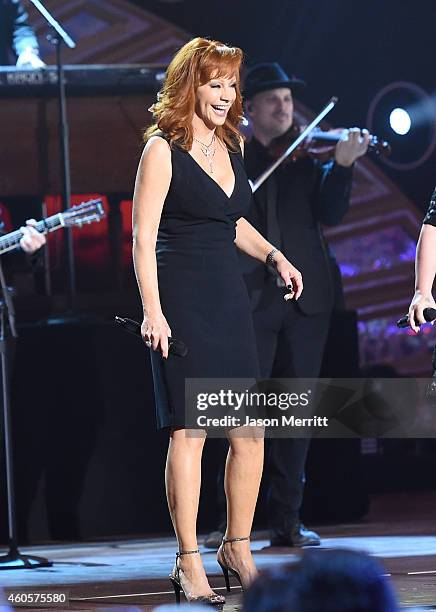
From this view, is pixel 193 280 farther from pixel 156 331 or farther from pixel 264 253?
pixel 264 253

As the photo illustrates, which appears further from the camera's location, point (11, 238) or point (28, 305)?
point (28, 305)

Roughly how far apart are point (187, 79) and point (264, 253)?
54 centimetres

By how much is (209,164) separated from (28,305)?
2.53 m

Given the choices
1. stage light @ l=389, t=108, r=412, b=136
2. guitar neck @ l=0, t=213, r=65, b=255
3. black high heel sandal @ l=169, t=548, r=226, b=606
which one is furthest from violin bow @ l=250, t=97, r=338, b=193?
black high heel sandal @ l=169, t=548, r=226, b=606

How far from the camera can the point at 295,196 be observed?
4.58 metres

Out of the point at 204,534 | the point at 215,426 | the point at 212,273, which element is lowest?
the point at 204,534

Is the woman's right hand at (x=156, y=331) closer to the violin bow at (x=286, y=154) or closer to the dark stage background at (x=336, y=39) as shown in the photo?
the violin bow at (x=286, y=154)

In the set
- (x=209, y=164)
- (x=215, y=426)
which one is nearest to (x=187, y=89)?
(x=209, y=164)

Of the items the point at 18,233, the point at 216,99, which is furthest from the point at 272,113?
the point at 216,99

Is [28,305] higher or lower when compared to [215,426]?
higher

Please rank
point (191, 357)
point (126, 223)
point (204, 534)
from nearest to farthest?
point (191, 357)
point (204, 534)
point (126, 223)

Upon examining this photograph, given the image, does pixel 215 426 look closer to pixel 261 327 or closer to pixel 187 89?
pixel 187 89

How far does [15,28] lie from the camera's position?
17.4ft

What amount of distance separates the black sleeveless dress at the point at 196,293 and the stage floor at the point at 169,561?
0.56m
